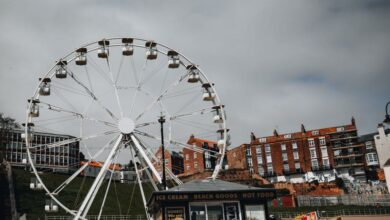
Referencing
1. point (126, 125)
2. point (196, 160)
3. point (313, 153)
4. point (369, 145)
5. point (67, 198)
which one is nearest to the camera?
point (126, 125)

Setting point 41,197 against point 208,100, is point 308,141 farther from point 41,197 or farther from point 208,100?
point 208,100

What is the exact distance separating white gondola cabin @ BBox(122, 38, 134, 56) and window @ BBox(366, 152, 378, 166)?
253 feet

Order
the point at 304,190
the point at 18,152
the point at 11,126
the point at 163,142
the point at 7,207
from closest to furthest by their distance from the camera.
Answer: the point at 163,142, the point at 7,207, the point at 304,190, the point at 11,126, the point at 18,152

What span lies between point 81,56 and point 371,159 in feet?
263

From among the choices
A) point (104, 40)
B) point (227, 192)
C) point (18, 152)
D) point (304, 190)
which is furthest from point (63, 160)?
point (227, 192)

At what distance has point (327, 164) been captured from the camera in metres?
96.1

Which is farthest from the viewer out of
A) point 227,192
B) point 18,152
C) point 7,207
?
point 18,152

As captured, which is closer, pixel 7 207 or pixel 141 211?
pixel 7 207

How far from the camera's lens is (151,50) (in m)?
36.8

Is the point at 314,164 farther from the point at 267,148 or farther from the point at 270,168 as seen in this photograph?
the point at 267,148

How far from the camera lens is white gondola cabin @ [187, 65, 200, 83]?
37.3m

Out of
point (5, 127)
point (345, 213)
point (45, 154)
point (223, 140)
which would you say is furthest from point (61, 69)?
point (45, 154)

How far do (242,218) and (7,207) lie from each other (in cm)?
4042

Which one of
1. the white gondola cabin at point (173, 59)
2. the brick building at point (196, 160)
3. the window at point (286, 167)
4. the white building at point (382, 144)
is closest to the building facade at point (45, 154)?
the brick building at point (196, 160)
